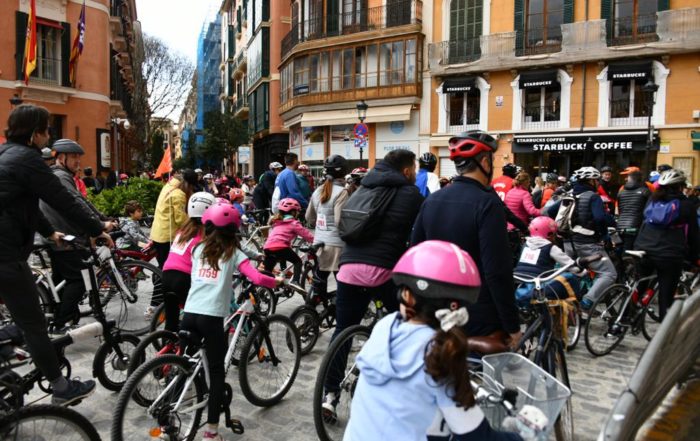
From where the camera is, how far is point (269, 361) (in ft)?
15.0

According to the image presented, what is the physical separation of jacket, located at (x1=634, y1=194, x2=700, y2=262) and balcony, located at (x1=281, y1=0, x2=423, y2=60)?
77.1 feet

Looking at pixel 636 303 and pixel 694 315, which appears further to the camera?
pixel 636 303

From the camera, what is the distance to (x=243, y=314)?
13.9 feet

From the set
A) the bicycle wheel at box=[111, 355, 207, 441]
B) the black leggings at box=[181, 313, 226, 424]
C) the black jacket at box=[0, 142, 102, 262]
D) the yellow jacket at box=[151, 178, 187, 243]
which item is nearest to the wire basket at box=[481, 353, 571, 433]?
the black leggings at box=[181, 313, 226, 424]

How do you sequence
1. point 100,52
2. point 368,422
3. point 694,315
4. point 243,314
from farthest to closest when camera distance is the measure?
1. point 100,52
2. point 694,315
3. point 243,314
4. point 368,422

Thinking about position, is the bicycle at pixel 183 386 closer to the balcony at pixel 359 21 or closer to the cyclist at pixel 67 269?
the cyclist at pixel 67 269

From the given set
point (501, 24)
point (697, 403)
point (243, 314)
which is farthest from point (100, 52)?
point (697, 403)

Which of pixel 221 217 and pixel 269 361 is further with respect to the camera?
pixel 269 361

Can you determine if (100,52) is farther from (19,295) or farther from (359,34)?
(19,295)

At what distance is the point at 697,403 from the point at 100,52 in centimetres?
2608

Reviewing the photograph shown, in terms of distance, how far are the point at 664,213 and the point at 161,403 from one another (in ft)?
17.5

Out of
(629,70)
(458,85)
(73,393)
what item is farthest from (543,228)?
(458,85)

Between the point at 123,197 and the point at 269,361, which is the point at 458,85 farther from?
the point at 269,361

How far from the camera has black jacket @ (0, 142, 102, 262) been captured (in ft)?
11.1
